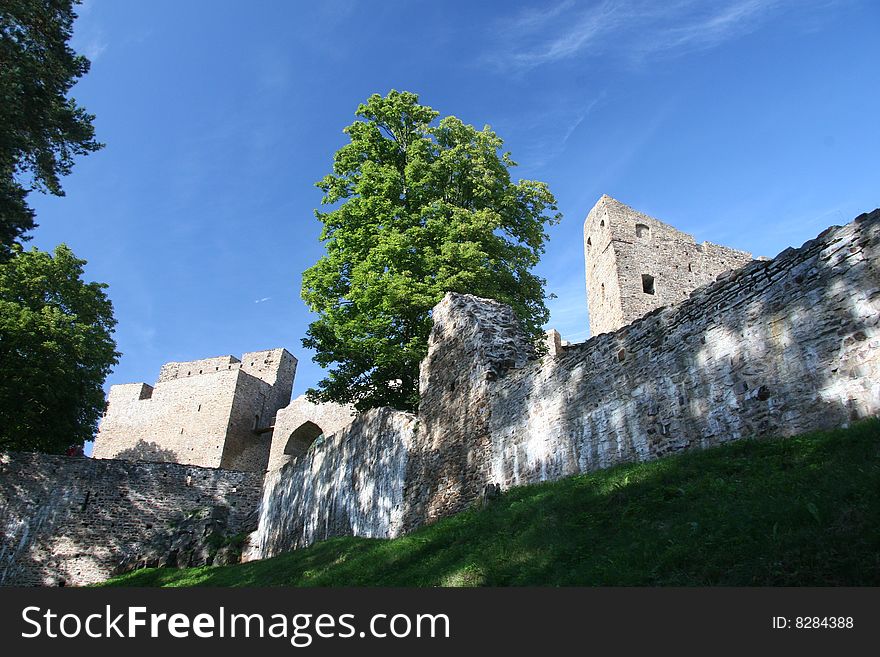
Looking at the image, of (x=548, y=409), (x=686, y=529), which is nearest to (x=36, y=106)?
(x=548, y=409)

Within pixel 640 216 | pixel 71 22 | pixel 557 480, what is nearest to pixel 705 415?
pixel 557 480

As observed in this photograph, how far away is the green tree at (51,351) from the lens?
20.2 metres

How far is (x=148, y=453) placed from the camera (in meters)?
35.6

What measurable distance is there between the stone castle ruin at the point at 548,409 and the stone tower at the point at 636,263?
0.32 feet

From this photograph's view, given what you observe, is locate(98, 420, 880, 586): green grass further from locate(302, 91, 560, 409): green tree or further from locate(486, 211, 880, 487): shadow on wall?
locate(302, 91, 560, 409): green tree

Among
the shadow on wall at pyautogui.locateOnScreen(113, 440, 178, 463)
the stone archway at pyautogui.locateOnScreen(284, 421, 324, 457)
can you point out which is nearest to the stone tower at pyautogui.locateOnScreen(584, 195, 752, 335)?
the stone archway at pyautogui.locateOnScreen(284, 421, 324, 457)

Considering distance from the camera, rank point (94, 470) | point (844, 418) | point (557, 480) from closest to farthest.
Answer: point (844, 418) → point (557, 480) → point (94, 470)

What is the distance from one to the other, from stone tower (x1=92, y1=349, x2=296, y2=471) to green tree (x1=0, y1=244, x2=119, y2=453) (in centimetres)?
1210

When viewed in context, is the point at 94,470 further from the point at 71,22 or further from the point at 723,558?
the point at 723,558

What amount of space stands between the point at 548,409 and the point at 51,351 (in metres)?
18.0

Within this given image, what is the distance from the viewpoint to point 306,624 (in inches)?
167

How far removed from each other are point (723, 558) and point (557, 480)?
179 inches

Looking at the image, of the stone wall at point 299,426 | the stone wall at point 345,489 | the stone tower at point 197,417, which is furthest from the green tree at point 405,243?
the stone tower at point 197,417

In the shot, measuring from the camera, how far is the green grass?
3885mm
